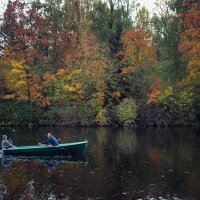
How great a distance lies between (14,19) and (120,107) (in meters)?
20.0

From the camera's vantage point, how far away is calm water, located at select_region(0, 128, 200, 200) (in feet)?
64.8

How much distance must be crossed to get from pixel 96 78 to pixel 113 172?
29.5 metres

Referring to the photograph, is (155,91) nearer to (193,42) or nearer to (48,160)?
(193,42)

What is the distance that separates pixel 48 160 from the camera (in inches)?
1168

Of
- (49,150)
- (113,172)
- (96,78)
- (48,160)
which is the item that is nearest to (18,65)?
(96,78)

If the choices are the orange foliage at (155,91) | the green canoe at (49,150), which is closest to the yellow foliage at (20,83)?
the orange foliage at (155,91)

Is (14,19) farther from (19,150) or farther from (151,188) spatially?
(151,188)

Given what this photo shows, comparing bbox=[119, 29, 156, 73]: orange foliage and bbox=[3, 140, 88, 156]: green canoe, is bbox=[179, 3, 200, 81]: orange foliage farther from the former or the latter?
bbox=[3, 140, 88, 156]: green canoe

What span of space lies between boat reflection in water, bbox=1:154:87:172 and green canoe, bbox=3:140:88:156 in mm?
336

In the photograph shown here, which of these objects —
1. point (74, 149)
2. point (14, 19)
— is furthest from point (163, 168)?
point (14, 19)

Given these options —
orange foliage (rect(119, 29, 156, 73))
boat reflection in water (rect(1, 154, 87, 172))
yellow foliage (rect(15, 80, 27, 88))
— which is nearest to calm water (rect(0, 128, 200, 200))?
boat reflection in water (rect(1, 154, 87, 172))

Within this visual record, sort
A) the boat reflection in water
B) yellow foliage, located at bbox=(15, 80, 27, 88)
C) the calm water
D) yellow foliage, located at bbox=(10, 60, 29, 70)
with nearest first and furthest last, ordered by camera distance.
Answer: the calm water < the boat reflection in water < yellow foliage, located at bbox=(15, 80, 27, 88) < yellow foliage, located at bbox=(10, 60, 29, 70)

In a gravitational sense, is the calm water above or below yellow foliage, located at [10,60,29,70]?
below

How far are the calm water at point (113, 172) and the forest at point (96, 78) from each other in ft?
41.3
